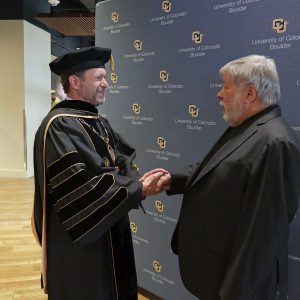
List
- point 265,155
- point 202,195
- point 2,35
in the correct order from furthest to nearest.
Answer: point 2,35
point 202,195
point 265,155

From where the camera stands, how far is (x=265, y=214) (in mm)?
1391

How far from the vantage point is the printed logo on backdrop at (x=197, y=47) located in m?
2.32

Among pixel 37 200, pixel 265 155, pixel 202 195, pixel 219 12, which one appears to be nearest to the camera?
pixel 265 155

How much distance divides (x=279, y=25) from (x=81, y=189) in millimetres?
1323

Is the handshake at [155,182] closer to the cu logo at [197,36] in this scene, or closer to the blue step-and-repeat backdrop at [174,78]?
the blue step-and-repeat backdrop at [174,78]

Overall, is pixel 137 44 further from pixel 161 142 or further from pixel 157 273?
pixel 157 273

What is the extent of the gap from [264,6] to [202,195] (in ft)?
3.66

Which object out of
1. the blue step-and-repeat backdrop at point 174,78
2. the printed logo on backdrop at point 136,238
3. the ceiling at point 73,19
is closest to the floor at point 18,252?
the printed logo on backdrop at point 136,238

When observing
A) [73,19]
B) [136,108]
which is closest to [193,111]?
[136,108]

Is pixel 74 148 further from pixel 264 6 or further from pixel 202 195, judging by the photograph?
pixel 264 6

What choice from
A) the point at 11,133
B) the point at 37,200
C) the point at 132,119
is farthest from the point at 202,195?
the point at 11,133

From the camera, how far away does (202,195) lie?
1640mm

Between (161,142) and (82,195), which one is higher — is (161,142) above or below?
above

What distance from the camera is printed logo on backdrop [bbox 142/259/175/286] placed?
2841 mm
